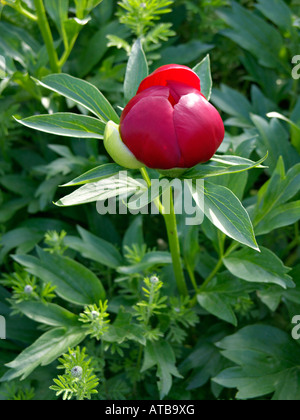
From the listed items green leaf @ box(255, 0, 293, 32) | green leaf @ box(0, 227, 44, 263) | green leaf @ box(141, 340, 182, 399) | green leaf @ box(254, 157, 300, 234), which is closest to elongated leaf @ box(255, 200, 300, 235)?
green leaf @ box(254, 157, 300, 234)

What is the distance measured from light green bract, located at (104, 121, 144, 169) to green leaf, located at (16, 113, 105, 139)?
2.9 inches

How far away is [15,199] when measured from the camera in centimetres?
156

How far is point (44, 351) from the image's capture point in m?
1.11

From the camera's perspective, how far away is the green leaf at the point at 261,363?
1203 millimetres

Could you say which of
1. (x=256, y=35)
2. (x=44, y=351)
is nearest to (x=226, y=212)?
(x=44, y=351)

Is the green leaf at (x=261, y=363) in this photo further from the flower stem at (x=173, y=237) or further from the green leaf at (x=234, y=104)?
the green leaf at (x=234, y=104)

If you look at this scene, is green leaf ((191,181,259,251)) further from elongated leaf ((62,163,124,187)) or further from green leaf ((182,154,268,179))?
elongated leaf ((62,163,124,187))

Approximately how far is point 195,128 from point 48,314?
614 mm

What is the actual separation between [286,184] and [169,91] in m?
0.49

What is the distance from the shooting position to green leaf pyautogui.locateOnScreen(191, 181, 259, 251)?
814 mm

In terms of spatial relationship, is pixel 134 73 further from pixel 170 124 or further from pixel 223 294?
pixel 223 294

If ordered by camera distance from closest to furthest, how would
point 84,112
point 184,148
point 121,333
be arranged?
point 184,148 < point 121,333 < point 84,112
